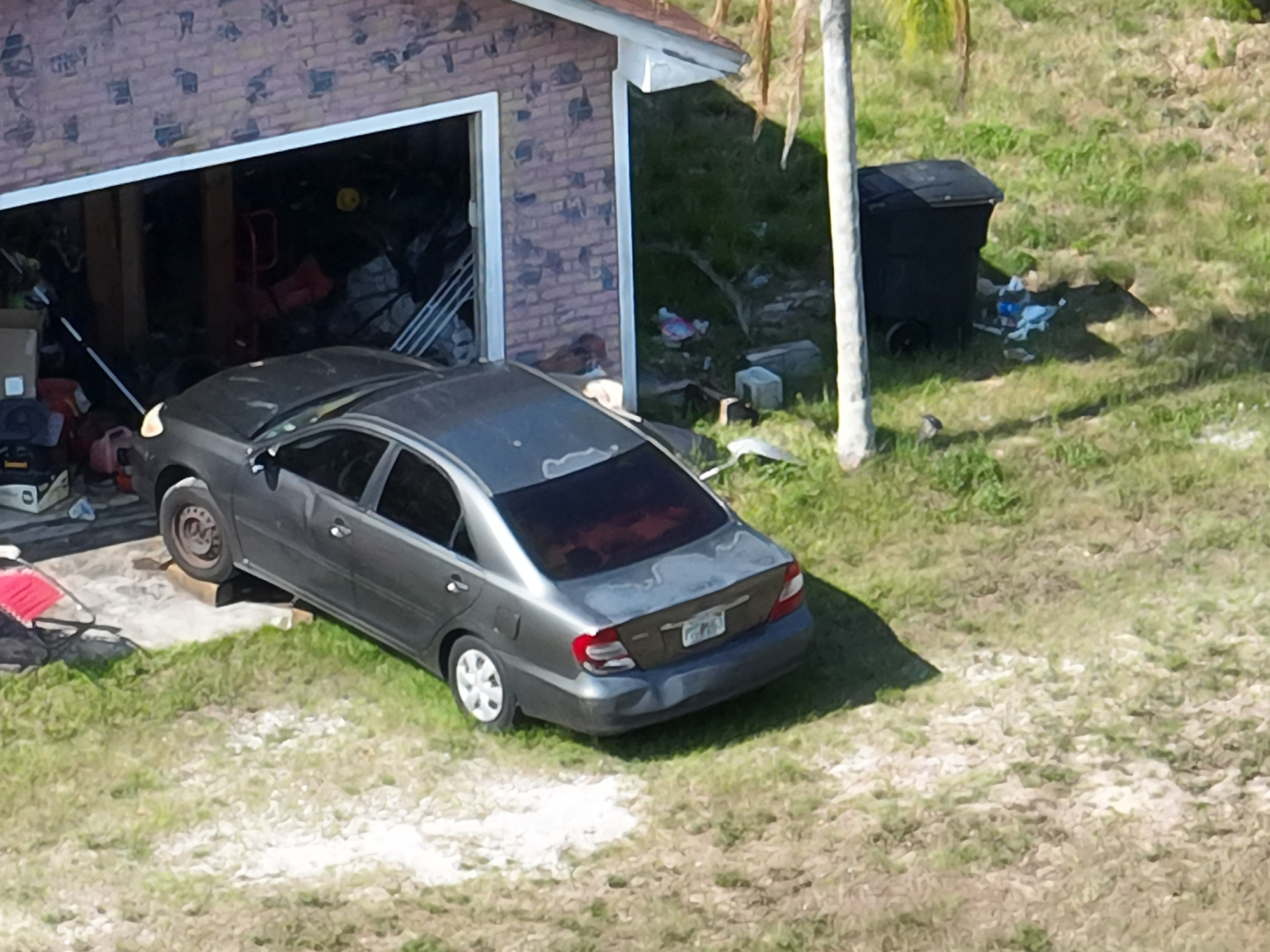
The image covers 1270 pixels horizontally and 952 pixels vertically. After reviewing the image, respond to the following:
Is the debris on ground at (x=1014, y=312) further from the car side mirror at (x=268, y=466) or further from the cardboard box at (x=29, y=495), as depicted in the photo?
the cardboard box at (x=29, y=495)

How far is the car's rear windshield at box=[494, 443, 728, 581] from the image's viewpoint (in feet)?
31.6

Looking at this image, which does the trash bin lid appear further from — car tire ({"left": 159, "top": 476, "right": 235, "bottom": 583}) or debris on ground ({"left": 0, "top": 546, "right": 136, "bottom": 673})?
debris on ground ({"left": 0, "top": 546, "right": 136, "bottom": 673})

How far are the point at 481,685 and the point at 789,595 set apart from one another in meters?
1.61

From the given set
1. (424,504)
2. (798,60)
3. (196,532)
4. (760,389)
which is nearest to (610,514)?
(424,504)

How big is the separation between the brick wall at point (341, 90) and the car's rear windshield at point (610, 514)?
3383 millimetres

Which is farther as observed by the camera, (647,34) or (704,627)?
(647,34)

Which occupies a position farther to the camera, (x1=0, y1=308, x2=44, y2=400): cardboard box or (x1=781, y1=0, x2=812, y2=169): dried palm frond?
(x1=0, y1=308, x2=44, y2=400): cardboard box

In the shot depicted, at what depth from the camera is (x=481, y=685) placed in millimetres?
9891

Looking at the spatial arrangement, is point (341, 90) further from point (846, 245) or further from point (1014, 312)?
point (1014, 312)

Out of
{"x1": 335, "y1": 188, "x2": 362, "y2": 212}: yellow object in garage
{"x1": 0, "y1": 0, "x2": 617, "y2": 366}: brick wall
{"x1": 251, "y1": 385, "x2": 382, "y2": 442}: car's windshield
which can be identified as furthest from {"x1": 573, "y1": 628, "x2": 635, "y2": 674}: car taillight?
{"x1": 335, "y1": 188, "x2": 362, "y2": 212}: yellow object in garage

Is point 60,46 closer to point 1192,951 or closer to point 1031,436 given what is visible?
point 1031,436

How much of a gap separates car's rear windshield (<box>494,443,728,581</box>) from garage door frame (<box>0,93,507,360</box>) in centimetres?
324

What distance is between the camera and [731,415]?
13633mm

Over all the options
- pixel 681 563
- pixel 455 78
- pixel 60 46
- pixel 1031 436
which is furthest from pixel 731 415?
pixel 60 46
